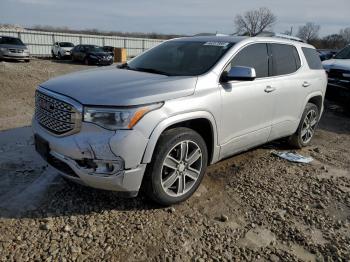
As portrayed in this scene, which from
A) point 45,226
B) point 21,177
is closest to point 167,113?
point 45,226

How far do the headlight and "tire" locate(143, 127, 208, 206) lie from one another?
1.27 feet

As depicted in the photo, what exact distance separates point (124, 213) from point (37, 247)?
34.2 inches

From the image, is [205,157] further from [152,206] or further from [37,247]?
[37,247]

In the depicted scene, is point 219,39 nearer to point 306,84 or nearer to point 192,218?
point 306,84

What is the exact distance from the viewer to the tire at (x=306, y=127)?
17.8 ft

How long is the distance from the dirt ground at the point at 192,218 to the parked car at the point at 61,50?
24069 millimetres

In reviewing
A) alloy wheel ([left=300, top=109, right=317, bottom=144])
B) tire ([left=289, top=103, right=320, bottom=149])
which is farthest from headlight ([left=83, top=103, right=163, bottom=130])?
alloy wheel ([left=300, top=109, right=317, bottom=144])

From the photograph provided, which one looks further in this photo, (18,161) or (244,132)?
(18,161)

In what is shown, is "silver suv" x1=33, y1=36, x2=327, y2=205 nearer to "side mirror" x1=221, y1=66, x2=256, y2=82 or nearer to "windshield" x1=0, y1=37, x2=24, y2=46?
"side mirror" x1=221, y1=66, x2=256, y2=82

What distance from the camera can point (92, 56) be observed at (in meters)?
24.0

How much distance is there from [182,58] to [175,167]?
1482 millimetres

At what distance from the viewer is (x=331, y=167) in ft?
16.5

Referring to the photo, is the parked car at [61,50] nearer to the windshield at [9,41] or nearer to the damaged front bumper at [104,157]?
the windshield at [9,41]

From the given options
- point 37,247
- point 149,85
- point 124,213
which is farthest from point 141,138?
point 37,247
